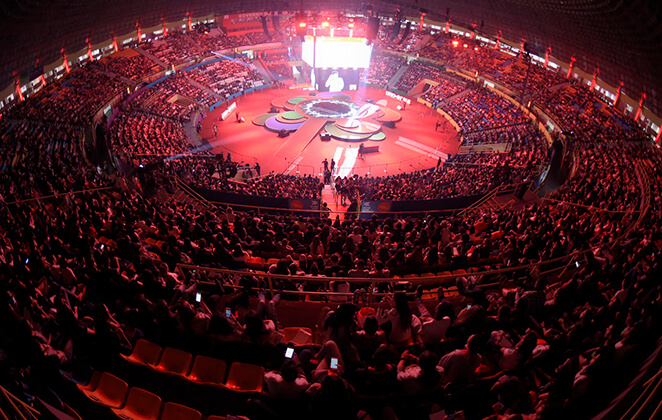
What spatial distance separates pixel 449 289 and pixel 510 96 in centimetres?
3681

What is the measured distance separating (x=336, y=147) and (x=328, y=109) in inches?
340

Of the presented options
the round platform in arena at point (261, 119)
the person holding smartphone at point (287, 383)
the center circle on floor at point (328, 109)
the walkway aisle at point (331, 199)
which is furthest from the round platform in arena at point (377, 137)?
the person holding smartphone at point (287, 383)

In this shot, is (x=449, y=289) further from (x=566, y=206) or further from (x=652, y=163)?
(x=652, y=163)

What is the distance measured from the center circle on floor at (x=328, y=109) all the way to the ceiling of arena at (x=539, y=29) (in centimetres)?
2117

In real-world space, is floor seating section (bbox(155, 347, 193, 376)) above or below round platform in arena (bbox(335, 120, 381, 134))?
below

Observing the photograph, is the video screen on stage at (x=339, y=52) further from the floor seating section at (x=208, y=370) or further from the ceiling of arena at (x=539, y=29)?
the floor seating section at (x=208, y=370)

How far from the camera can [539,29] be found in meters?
41.3

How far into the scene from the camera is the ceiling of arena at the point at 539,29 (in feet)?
91.8

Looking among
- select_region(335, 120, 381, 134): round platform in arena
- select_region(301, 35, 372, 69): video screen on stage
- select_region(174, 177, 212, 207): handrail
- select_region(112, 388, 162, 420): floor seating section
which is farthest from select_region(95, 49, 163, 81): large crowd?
select_region(112, 388, 162, 420): floor seating section

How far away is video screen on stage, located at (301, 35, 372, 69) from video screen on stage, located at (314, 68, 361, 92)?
3.26 feet

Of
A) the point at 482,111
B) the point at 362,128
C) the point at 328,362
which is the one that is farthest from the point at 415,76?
the point at 328,362

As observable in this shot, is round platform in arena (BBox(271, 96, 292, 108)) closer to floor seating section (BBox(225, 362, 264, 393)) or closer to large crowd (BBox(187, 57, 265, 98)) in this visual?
large crowd (BBox(187, 57, 265, 98))

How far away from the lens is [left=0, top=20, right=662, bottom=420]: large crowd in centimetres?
500

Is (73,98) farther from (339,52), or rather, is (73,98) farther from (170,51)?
(339,52)
